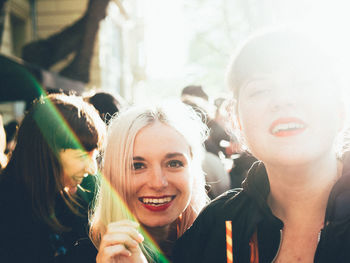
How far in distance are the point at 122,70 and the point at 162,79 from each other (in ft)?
36.5

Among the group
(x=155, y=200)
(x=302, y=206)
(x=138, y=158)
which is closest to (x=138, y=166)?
(x=138, y=158)

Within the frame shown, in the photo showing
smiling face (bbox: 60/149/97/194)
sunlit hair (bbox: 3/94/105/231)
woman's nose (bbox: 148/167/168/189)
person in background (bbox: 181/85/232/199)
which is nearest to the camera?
woman's nose (bbox: 148/167/168/189)

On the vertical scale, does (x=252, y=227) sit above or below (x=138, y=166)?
below

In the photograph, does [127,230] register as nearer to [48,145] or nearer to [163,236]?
[163,236]

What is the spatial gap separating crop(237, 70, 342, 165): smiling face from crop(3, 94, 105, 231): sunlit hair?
4.62 ft

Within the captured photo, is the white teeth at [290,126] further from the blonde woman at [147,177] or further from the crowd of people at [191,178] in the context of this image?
the blonde woman at [147,177]

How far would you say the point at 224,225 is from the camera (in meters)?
1.57

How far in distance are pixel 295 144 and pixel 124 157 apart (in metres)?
1.00

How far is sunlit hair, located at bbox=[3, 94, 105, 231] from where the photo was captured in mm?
2162

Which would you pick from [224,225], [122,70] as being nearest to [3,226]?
[224,225]

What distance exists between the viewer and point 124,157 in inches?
78.1

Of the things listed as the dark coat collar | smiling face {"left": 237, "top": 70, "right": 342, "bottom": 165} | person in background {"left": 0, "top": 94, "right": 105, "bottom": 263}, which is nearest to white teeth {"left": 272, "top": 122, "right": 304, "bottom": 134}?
smiling face {"left": 237, "top": 70, "right": 342, "bottom": 165}

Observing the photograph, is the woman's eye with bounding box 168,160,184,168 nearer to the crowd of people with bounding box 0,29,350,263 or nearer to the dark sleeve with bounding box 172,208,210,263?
the crowd of people with bounding box 0,29,350,263

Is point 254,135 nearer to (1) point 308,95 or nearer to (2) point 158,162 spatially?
(1) point 308,95
